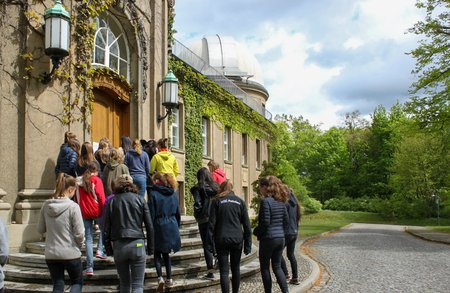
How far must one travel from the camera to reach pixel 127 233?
5602 mm

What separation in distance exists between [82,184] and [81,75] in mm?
4015

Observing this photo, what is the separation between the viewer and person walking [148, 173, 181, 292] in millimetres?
6973

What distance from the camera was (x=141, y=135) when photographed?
42.2 feet

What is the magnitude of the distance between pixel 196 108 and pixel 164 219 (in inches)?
545

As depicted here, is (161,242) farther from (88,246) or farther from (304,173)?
(304,173)

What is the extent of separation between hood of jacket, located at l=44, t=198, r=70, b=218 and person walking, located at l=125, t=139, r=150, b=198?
3.27 m

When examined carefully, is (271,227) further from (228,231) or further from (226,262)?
(226,262)

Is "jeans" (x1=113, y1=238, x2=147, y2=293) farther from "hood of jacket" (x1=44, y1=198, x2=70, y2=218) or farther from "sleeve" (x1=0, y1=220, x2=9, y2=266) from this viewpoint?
"sleeve" (x1=0, y1=220, x2=9, y2=266)

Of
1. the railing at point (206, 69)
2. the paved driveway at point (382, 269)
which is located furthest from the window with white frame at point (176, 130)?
the paved driveway at point (382, 269)

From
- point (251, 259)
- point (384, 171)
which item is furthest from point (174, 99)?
point (384, 171)

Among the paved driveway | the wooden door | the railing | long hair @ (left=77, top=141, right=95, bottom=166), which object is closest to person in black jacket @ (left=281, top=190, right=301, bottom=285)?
the paved driveway

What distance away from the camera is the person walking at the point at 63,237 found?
17.3 feet

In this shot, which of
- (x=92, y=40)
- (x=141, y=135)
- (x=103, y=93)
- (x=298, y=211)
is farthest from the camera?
(x=141, y=135)

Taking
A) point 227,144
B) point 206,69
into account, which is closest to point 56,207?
point 206,69
